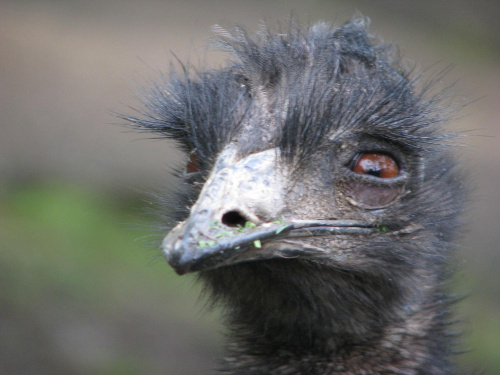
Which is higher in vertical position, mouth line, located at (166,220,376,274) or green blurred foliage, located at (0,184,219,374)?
mouth line, located at (166,220,376,274)

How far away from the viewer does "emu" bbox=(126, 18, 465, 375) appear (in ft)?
7.54


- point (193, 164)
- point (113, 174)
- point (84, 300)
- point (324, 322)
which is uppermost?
point (193, 164)

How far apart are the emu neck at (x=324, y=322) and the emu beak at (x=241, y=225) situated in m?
0.15

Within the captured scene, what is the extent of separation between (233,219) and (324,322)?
0.65 m

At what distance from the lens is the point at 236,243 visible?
198cm

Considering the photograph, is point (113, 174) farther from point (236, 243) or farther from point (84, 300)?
point (236, 243)

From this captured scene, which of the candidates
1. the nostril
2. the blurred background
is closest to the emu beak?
the nostril

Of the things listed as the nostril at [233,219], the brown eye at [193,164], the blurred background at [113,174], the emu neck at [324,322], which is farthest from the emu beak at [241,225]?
the blurred background at [113,174]

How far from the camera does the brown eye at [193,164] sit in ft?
8.57

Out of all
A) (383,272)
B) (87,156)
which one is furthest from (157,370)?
(383,272)

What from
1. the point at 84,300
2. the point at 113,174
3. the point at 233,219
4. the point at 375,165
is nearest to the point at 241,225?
the point at 233,219

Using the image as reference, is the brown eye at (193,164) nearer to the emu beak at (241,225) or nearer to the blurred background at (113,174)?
the emu beak at (241,225)

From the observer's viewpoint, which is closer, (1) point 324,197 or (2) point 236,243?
(2) point 236,243

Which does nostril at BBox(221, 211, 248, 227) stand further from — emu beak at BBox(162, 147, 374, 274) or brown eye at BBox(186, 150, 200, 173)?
brown eye at BBox(186, 150, 200, 173)
